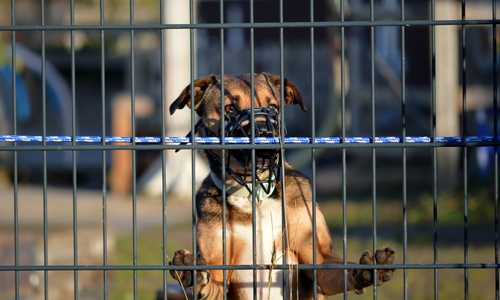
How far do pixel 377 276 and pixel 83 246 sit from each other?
5057 millimetres

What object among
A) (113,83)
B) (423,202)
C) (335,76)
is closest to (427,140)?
(423,202)

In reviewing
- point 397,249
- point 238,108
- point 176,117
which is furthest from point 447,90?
point 238,108

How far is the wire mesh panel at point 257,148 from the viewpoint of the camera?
9.83ft

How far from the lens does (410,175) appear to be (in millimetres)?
13203

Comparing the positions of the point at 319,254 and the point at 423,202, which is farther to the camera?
the point at 423,202

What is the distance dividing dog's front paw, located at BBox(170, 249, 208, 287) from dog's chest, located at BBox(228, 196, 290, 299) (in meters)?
0.53

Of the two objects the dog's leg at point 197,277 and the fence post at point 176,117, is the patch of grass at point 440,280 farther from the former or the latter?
the fence post at point 176,117

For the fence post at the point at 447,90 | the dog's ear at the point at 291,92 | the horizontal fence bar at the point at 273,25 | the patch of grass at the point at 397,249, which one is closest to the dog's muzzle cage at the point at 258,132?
the horizontal fence bar at the point at 273,25

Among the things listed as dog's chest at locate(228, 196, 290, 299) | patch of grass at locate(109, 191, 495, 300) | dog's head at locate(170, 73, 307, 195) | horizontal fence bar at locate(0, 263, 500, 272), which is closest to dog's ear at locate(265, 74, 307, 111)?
dog's head at locate(170, 73, 307, 195)

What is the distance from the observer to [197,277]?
3.24m

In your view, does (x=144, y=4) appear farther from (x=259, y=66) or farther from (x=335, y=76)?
(x=335, y=76)

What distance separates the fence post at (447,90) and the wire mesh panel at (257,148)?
0.02 m

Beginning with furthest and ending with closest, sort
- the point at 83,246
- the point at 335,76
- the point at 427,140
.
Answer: the point at 335,76 < the point at 83,246 < the point at 427,140

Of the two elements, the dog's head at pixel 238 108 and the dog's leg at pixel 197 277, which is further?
the dog's head at pixel 238 108
